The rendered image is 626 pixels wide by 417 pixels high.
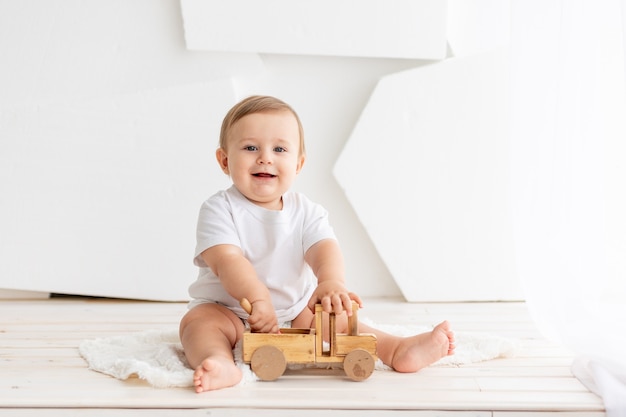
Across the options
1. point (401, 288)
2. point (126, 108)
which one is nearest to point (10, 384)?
point (126, 108)

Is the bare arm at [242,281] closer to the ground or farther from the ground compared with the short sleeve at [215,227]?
closer to the ground

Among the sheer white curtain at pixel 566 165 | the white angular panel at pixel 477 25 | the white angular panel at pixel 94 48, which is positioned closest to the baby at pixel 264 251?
the sheer white curtain at pixel 566 165

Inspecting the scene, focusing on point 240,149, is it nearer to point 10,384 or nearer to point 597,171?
point 10,384

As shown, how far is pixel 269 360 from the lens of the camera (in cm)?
129

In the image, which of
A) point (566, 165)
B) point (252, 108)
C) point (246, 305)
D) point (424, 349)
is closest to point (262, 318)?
point (246, 305)

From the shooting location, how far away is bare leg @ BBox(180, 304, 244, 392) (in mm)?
1223

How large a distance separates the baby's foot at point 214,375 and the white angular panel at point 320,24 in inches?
43.0

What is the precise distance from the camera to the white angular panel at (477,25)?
7.08 ft

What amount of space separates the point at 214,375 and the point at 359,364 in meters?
0.23

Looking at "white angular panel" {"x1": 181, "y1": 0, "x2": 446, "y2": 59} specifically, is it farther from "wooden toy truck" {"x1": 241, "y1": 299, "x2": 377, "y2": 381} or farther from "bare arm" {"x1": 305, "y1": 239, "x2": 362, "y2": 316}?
"wooden toy truck" {"x1": 241, "y1": 299, "x2": 377, "y2": 381}

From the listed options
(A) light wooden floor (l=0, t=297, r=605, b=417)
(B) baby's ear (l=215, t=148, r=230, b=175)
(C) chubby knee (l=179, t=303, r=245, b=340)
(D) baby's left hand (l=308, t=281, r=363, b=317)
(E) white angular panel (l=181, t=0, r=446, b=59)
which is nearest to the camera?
(A) light wooden floor (l=0, t=297, r=605, b=417)

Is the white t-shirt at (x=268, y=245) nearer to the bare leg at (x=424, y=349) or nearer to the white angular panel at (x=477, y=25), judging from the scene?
the bare leg at (x=424, y=349)

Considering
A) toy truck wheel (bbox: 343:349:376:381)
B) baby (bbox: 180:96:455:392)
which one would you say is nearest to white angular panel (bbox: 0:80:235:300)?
baby (bbox: 180:96:455:392)

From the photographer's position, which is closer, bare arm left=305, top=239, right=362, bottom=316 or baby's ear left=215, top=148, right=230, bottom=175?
bare arm left=305, top=239, right=362, bottom=316
